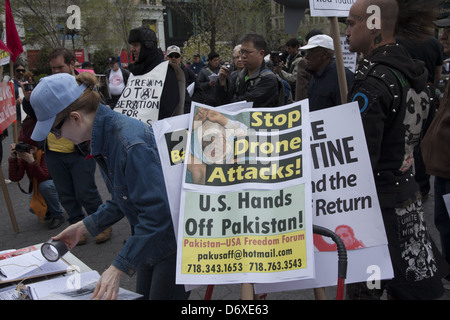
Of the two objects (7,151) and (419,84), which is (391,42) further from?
(7,151)

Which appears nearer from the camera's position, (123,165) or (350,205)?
(350,205)

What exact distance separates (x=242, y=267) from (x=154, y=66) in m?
3.13

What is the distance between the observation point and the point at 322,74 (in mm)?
3922

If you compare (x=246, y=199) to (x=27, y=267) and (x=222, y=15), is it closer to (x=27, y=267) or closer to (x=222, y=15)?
(x=27, y=267)

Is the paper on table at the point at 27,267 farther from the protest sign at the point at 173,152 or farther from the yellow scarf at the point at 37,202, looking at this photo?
the yellow scarf at the point at 37,202

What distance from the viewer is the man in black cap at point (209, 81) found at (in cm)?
654

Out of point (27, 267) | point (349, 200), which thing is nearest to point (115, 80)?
point (27, 267)

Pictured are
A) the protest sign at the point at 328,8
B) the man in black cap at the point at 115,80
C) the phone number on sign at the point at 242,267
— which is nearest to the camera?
the phone number on sign at the point at 242,267

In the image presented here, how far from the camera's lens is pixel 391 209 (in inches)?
78.8

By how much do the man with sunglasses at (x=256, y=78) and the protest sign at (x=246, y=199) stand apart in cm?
258

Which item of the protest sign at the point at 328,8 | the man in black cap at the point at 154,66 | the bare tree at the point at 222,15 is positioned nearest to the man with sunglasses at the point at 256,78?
the man in black cap at the point at 154,66

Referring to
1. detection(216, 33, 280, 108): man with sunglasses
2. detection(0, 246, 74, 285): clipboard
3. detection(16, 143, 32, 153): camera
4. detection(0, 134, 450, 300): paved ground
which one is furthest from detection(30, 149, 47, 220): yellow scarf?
detection(0, 246, 74, 285): clipboard

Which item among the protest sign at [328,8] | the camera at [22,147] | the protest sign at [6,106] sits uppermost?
the protest sign at [328,8]
